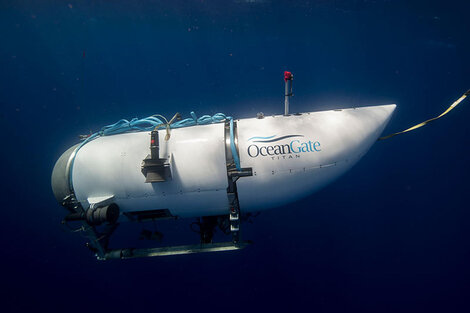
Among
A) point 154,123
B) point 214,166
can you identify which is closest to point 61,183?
point 154,123

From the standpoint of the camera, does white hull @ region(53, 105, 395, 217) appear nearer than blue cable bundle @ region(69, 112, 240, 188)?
Yes

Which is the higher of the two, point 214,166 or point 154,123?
point 154,123

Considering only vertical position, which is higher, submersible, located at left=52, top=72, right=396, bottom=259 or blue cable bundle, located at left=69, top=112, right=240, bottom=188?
blue cable bundle, located at left=69, top=112, right=240, bottom=188

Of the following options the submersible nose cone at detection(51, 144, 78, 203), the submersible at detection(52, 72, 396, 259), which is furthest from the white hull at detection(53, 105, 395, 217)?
the submersible nose cone at detection(51, 144, 78, 203)

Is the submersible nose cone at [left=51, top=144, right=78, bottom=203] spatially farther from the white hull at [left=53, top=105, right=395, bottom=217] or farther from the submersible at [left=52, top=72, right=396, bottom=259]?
the white hull at [left=53, top=105, right=395, bottom=217]

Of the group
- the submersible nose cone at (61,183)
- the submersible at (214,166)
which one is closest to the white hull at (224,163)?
the submersible at (214,166)

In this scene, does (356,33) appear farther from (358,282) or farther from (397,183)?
(358,282)

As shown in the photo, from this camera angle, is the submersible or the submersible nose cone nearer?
the submersible

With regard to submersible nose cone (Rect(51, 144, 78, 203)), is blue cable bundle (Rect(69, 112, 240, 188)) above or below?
above

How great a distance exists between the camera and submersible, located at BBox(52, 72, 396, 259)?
67.1 inches

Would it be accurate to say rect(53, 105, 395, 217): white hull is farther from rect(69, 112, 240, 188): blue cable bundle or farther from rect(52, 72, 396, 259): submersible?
rect(69, 112, 240, 188): blue cable bundle

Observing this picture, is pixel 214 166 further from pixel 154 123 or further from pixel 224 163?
pixel 154 123

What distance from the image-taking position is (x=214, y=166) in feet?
5.58

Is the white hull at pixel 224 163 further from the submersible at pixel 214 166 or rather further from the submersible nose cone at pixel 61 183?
the submersible nose cone at pixel 61 183
